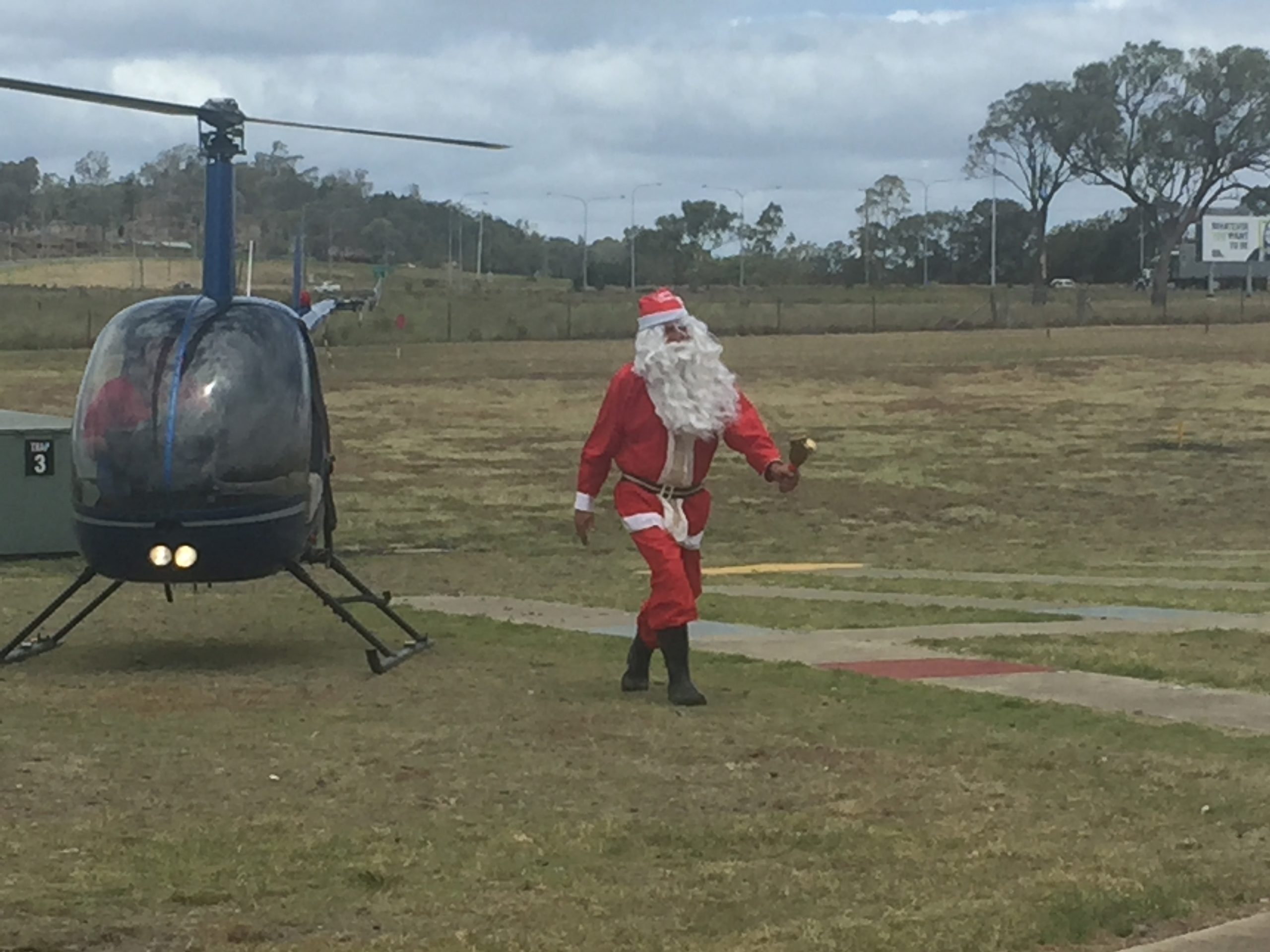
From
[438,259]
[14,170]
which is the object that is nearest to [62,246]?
[14,170]

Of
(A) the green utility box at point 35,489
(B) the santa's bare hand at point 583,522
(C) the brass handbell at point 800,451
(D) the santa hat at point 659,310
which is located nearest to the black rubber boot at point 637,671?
(B) the santa's bare hand at point 583,522

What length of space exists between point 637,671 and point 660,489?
2.94ft

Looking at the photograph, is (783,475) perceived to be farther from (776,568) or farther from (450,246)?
(450,246)

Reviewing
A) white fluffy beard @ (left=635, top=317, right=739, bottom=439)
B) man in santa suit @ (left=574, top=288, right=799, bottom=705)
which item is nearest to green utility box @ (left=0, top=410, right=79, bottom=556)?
man in santa suit @ (left=574, top=288, right=799, bottom=705)

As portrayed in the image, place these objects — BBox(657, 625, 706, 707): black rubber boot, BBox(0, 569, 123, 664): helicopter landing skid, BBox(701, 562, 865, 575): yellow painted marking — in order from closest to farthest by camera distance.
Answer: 1. BBox(657, 625, 706, 707): black rubber boot
2. BBox(0, 569, 123, 664): helicopter landing skid
3. BBox(701, 562, 865, 575): yellow painted marking

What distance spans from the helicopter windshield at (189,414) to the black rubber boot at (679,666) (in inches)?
83.5

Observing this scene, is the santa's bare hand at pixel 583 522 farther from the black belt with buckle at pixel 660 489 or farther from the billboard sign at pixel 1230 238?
the billboard sign at pixel 1230 238

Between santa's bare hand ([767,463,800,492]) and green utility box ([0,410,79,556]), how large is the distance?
7.70 meters

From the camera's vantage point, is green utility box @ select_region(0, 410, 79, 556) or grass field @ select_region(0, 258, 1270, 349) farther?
grass field @ select_region(0, 258, 1270, 349)

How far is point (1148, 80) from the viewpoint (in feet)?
329

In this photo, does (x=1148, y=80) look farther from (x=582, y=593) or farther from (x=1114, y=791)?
(x=1114, y=791)

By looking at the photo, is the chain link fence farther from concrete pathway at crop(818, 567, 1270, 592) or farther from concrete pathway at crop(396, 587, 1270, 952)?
concrete pathway at crop(396, 587, 1270, 952)

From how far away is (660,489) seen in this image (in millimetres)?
9102

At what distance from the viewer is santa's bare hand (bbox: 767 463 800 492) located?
9117mm
